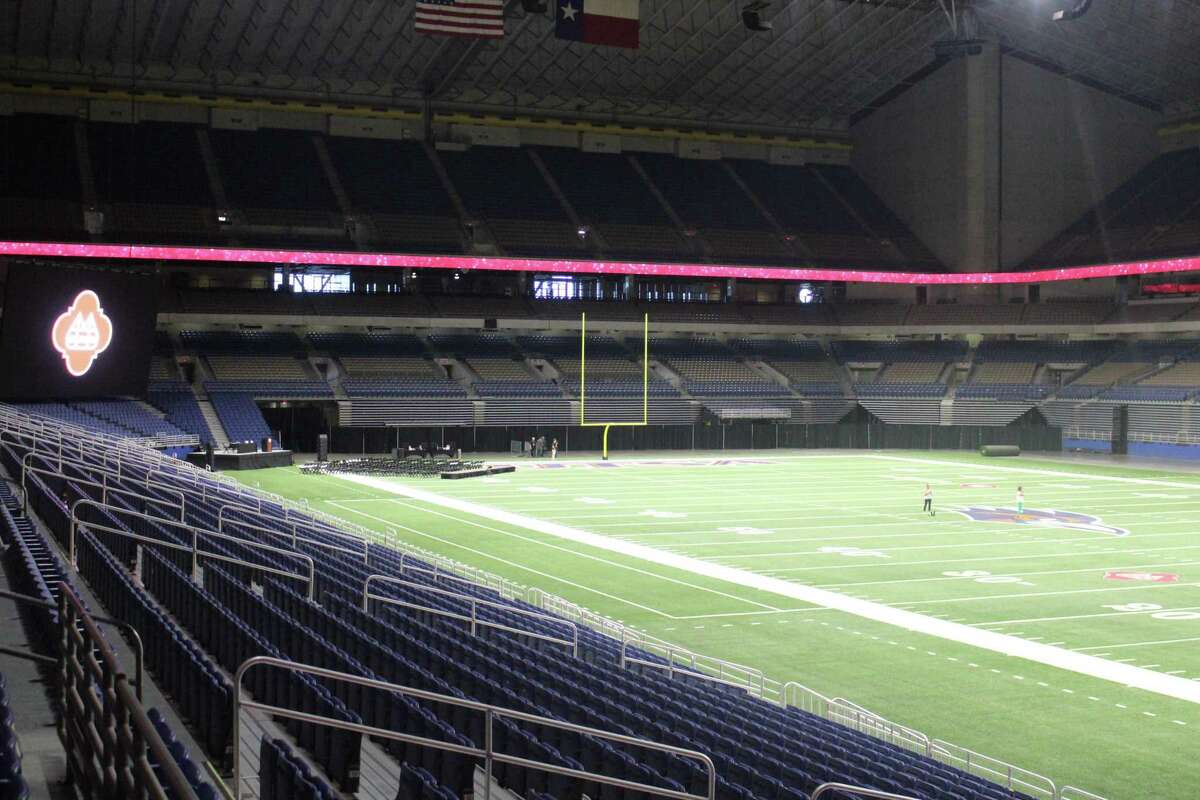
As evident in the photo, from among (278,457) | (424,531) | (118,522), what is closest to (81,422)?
(278,457)

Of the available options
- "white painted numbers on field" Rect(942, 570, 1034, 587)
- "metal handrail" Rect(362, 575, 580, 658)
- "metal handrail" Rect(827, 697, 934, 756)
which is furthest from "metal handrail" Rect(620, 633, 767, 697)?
"white painted numbers on field" Rect(942, 570, 1034, 587)

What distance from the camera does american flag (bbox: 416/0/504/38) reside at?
35125 millimetres

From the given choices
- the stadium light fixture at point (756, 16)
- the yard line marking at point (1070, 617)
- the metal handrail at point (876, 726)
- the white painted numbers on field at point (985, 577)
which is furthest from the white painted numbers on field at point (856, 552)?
the stadium light fixture at point (756, 16)

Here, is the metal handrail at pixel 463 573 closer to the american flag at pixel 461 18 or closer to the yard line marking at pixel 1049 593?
the yard line marking at pixel 1049 593

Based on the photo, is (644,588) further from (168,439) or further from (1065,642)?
(168,439)

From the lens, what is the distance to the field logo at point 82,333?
113ft

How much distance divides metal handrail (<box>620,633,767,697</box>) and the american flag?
74.2 feet

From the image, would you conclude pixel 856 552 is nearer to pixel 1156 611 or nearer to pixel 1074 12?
pixel 1156 611

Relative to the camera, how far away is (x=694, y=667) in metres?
Answer: 16.8

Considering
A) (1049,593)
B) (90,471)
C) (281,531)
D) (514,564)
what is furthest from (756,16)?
(90,471)

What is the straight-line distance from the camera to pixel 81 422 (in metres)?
40.2

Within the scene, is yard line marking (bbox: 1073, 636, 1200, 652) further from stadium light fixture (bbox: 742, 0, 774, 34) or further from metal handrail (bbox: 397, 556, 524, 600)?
stadium light fixture (bbox: 742, 0, 774, 34)

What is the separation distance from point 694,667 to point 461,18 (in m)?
24.3

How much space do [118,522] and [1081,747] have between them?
12212 mm
